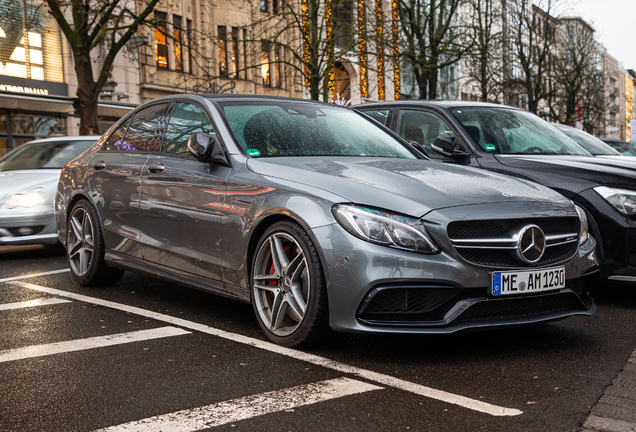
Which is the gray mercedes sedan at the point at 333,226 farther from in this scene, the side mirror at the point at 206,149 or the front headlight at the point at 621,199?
the front headlight at the point at 621,199

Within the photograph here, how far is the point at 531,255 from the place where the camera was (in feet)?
13.9

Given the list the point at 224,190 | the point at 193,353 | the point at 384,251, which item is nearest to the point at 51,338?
the point at 193,353

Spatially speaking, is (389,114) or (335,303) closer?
(335,303)

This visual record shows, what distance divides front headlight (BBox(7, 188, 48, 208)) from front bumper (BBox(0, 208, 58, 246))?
102 millimetres

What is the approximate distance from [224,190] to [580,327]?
8.26ft

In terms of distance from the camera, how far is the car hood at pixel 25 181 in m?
9.07

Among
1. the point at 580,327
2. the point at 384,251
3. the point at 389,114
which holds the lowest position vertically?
→ the point at 580,327

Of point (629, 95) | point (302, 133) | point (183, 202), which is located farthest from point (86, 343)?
point (629, 95)

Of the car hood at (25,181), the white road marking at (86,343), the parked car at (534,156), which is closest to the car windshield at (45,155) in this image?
the car hood at (25,181)

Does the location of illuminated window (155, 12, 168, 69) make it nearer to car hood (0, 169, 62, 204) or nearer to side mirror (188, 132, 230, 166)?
car hood (0, 169, 62, 204)

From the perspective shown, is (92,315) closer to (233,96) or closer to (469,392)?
(233,96)

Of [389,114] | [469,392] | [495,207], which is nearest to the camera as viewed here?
[469,392]

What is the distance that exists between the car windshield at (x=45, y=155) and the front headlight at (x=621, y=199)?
690 cm

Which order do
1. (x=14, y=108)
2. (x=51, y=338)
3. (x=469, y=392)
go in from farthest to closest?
1. (x=14, y=108)
2. (x=51, y=338)
3. (x=469, y=392)
